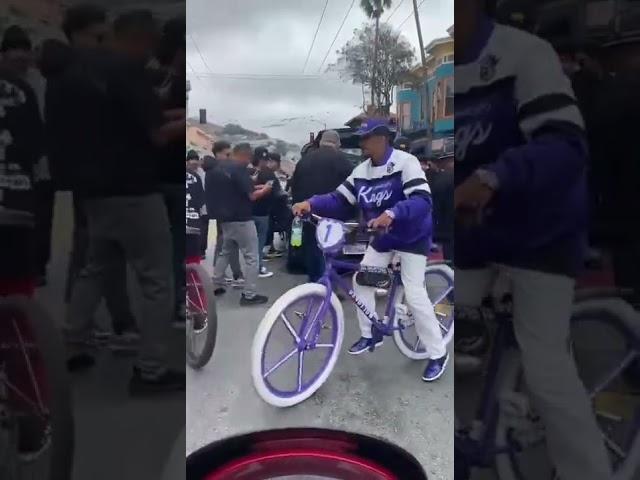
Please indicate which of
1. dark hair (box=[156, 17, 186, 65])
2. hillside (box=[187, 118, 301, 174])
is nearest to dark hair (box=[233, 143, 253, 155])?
hillside (box=[187, 118, 301, 174])

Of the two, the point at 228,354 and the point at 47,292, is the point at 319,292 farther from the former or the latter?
the point at 47,292

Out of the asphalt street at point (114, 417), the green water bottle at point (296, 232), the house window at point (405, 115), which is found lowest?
the asphalt street at point (114, 417)

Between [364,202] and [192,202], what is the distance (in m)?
0.37

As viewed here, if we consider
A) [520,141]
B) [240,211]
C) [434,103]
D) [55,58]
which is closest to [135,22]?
[55,58]

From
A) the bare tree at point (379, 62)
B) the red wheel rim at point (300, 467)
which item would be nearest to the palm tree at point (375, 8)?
the bare tree at point (379, 62)

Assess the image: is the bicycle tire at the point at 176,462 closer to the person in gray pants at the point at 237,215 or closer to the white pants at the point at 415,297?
the person in gray pants at the point at 237,215

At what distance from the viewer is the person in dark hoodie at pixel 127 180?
4.21 ft

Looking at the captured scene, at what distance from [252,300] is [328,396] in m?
0.27

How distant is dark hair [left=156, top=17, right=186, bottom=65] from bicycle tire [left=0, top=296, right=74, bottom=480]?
617 millimetres

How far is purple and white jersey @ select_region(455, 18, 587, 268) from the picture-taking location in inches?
51.4

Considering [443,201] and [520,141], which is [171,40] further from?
[520,141]

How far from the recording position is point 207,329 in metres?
1.29

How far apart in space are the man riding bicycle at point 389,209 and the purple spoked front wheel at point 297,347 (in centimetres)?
6

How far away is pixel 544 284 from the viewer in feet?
4.50
